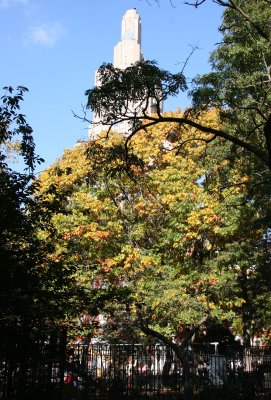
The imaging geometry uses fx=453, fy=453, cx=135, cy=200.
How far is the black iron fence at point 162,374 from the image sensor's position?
1191 cm

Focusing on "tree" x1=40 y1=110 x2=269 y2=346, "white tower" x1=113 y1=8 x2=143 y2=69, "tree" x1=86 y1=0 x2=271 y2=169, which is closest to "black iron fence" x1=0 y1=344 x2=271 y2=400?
"tree" x1=40 y1=110 x2=269 y2=346

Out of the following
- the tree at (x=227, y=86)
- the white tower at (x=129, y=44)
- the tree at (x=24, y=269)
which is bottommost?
the tree at (x=24, y=269)

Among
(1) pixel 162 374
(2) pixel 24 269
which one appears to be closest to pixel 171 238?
(1) pixel 162 374

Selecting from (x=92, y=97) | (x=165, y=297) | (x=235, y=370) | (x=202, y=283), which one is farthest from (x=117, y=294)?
(x=202, y=283)

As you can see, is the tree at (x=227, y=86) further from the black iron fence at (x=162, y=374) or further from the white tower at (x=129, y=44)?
the white tower at (x=129, y=44)

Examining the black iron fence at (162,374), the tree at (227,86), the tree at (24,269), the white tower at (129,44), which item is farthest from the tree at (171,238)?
the white tower at (129,44)

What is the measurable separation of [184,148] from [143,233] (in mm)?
4579

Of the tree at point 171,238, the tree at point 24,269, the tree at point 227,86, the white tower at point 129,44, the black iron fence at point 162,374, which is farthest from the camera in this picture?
the white tower at point 129,44

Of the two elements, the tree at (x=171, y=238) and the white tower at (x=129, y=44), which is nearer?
the tree at (x=171, y=238)

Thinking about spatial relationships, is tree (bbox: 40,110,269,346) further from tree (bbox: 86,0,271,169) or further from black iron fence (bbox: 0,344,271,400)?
black iron fence (bbox: 0,344,271,400)

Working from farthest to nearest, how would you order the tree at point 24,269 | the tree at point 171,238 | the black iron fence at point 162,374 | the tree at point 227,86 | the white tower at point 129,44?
the white tower at point 129,44 → the tree at point 171,238 → the black iron fence at point 162,374 → the tree at point 227,86 → the tree at point 24,269

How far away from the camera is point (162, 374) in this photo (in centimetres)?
1340

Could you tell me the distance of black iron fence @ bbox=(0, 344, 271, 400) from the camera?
469 inches

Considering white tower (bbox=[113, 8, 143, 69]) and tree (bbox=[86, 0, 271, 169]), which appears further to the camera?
white tower (bbox=[113, 8, 143, 69])
